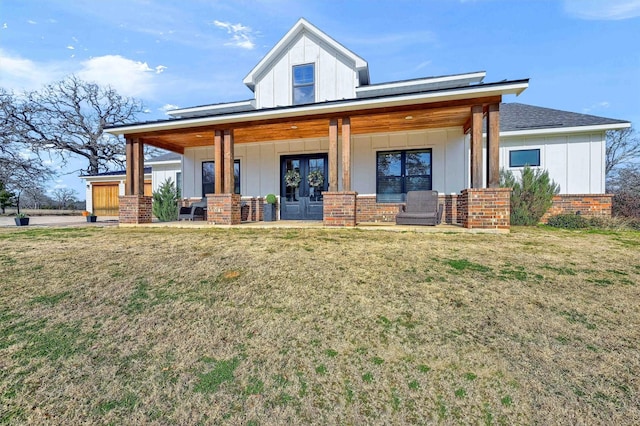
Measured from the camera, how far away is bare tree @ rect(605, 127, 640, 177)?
18109 millimetres

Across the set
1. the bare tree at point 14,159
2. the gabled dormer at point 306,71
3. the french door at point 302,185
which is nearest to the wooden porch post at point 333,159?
the french door at point 302,185

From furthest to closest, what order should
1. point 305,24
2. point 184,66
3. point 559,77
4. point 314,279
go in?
point 559,77
point 184,66
point 305,24
point 314,279

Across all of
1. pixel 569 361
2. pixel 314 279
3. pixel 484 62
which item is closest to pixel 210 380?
pixel 314 279

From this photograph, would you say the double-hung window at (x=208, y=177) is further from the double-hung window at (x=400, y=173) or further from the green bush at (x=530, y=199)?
the green bush at (x=530, y=199)

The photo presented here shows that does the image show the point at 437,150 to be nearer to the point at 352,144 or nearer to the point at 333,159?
the point at 352,144

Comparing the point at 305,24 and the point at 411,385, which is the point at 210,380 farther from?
the point at 305,24

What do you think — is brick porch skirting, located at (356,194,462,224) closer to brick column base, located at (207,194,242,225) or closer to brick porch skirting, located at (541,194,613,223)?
brick porch skirting, located at (541,194,613,223)

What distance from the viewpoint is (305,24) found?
10.4 m

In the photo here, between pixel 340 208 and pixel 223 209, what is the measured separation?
10.3 ft

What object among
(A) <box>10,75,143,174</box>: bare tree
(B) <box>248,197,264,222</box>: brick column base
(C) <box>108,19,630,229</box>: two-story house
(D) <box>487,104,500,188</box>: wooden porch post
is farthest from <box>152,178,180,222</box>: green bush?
(A) <box>10,75,143,174</box>: bare tree

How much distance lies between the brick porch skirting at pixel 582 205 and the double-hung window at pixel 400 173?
4.05m

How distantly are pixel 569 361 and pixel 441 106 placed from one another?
590 centimetres

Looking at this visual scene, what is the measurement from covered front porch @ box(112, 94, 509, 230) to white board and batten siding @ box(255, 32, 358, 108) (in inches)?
69.5

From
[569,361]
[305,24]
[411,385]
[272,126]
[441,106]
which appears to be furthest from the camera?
[305,24]
